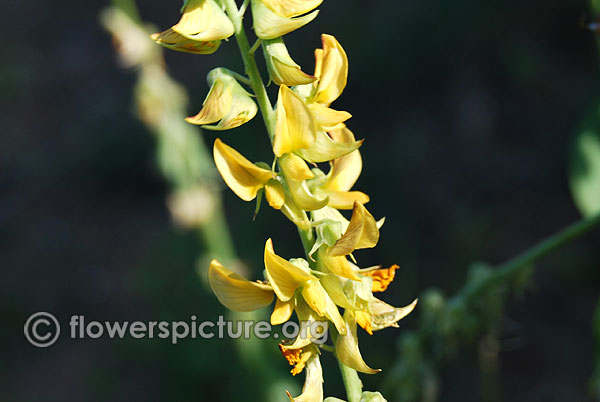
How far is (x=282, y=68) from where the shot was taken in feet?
2.85

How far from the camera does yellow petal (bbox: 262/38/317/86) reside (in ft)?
2.81

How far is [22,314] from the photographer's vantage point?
5.90 meters

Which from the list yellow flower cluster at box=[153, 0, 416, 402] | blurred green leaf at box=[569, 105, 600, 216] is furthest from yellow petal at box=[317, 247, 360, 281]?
blurred green leaf at box=[569, 105, 600, 216]

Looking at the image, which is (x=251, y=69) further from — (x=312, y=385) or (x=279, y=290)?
(x=312, y=385)

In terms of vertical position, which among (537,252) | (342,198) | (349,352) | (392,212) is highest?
(342,198)

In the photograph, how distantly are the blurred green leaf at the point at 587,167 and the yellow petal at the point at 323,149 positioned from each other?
100 centimetres

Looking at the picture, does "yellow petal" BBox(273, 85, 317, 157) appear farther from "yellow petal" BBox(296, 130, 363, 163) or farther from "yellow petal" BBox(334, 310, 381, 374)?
"yellow petal" BBox(334, 310, 381, 374)

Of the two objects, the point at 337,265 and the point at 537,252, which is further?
the point at 537,252

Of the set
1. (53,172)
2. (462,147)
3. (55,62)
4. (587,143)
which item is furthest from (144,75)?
(55,62)

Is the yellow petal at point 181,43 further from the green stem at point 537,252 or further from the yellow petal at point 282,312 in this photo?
the green stem at point 537,252

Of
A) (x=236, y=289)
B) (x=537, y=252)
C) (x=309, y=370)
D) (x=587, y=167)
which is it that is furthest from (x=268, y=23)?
(x=587, y=167)

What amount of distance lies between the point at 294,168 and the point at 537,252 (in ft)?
2.42

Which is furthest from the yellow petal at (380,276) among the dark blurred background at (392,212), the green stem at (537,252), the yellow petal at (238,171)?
the dark blurred background at (392,212)

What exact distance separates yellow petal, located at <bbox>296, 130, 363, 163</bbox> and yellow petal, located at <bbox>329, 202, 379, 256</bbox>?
9 centimetres
